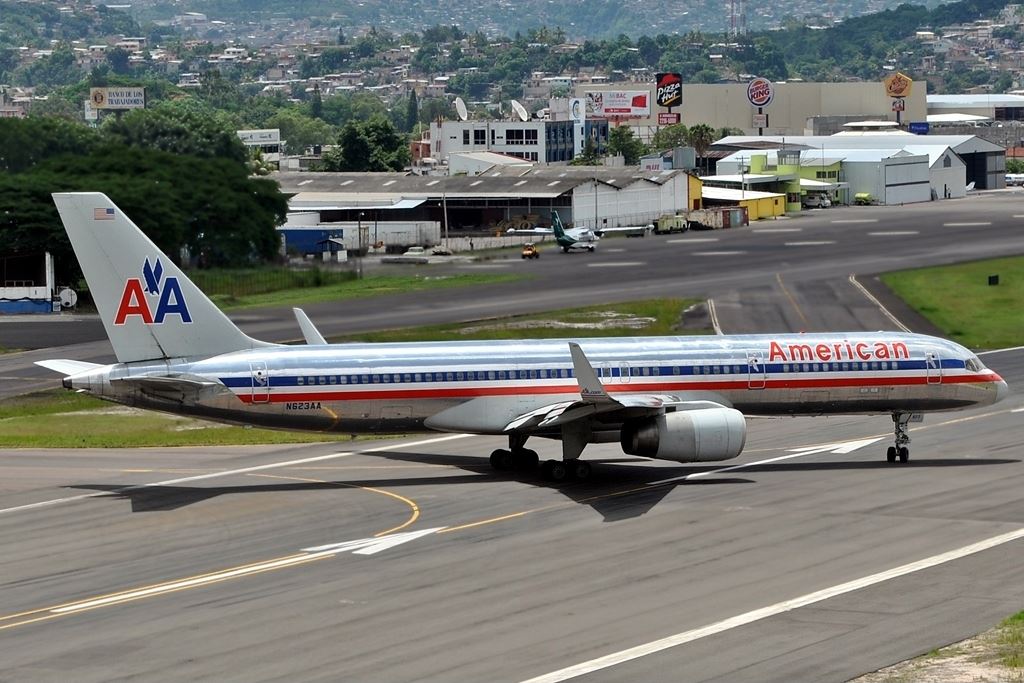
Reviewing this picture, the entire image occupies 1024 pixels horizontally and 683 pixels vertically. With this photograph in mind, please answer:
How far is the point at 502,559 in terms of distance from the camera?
135ft

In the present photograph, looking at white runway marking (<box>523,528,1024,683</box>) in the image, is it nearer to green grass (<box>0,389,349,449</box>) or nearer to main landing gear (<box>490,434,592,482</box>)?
main landing gear (<box>490,434,592,482</box>)

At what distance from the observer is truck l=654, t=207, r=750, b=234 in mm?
168000

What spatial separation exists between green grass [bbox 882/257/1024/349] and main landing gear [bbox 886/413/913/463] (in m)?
32.5

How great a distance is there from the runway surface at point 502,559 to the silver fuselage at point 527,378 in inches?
92.5

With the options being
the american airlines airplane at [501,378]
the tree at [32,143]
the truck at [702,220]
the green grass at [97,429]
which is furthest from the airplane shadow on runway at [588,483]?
the truck at [702,220]

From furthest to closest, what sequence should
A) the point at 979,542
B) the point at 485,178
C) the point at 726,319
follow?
Answer: the point at 485,178 < the point at 726,319 < the point at 979,542

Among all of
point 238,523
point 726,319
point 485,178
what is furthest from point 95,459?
point 485,178

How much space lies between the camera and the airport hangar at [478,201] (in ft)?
543

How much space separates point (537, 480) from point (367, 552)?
437 inches

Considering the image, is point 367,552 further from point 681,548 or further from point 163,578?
point 681,548

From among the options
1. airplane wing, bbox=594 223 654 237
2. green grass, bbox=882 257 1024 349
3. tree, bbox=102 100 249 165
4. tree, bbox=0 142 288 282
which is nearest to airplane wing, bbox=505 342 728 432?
green grass, bbox=882 257 1024 349

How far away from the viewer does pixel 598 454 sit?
188 feet

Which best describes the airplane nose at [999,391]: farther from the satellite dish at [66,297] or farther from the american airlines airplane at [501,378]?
the satellite dish at [66,297]

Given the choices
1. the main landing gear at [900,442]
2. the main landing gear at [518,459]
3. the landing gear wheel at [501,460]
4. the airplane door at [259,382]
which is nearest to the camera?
the airplane door at [259,382]
